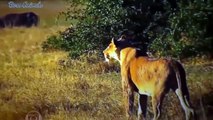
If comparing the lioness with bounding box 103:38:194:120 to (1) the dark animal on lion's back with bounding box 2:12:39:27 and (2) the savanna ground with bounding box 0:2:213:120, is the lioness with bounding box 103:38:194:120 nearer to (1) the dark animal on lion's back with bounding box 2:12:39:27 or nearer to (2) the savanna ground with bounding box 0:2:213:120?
(2) the savanna ground with bounding box 0:2:213:120

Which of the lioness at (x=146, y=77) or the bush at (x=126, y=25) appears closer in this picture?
the lioness at (x=146, y=77)

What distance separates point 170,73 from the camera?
5.43 metres

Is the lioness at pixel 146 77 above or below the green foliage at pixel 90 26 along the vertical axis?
below

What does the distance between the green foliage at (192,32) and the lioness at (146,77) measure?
0.10 meters

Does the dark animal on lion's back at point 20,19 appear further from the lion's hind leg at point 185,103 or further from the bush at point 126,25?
the lion's hind leg at point 185,103

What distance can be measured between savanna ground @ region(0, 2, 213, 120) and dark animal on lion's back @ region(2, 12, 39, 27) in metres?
0.04

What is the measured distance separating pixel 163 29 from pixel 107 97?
1.97ft

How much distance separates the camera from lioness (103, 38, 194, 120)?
17.8 ft

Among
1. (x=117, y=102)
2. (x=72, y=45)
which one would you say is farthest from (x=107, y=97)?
(x=72, y=45)

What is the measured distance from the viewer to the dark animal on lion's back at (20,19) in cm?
552

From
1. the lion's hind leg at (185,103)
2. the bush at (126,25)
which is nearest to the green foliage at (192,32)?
the bush at (126,25)

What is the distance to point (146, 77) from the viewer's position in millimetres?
5488

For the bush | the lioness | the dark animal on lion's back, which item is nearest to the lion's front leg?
the lioness

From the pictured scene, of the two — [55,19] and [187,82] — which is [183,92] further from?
[55,19]
